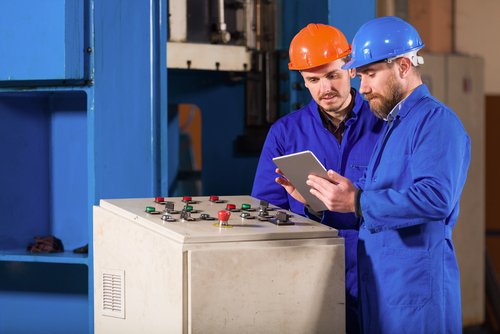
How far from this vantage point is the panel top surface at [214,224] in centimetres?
193

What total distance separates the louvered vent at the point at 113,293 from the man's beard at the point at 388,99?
80 cm

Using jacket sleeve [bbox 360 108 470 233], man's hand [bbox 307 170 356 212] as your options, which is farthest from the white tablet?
jacket sleeve [bbox 360 108 470 233]

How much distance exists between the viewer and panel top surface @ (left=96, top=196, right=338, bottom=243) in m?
1.93

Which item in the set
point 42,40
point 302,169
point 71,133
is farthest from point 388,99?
point 71,133

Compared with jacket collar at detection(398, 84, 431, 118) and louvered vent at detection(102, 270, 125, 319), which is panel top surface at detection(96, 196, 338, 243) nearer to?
louvered vent at detection(102, 270, 125, 319)

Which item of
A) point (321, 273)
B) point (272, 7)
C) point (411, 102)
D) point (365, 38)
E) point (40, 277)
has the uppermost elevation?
point (272, 7)

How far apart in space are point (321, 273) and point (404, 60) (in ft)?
1.96

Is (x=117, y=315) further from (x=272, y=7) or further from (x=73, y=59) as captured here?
(x=272, y=7)

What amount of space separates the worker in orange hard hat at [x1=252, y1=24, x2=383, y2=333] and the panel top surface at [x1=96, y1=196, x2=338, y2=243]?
295mm

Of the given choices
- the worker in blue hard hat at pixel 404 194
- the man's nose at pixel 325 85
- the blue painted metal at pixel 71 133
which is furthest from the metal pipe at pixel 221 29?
the worker in blue hard hat at pixel 404 194

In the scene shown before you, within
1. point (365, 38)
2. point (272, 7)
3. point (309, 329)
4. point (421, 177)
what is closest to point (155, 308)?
point (309, 329)

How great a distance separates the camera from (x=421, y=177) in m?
2.00

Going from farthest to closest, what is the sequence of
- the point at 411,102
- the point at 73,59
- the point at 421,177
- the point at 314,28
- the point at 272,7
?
the point at 272,7 → the point at 73,59 → the point at 314,28 → the point at 411,102 → the point at 421,177

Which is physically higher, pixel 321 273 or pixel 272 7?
pixel 272 7
